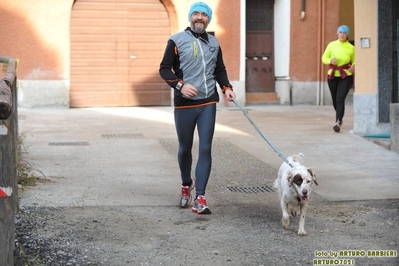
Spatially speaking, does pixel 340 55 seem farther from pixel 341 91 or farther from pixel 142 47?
pixel 142 47

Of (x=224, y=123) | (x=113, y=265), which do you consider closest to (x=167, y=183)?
(x=113, y=265)

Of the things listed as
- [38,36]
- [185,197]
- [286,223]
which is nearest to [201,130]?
[185,197]

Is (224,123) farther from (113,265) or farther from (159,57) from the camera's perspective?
(113,265)

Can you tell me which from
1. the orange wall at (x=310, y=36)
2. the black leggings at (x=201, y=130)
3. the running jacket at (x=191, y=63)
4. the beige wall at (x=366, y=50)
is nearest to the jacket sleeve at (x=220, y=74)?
the running jacket at (x=191, y=63)

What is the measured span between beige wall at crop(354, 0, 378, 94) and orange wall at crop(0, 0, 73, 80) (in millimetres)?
8433

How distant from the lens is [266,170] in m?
9.75

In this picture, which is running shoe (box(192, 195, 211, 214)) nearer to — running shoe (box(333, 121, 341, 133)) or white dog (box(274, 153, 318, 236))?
white dog (box(274, 153, 318, 236))

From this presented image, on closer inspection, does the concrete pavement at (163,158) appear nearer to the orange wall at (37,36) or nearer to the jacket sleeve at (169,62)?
the jacket sleeve at (169,62)

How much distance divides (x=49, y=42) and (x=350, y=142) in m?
9.34

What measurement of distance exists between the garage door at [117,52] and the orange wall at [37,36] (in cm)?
38

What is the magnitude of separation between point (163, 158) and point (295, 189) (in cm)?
434

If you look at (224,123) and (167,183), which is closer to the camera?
(167,183)

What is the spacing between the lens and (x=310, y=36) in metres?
20.8

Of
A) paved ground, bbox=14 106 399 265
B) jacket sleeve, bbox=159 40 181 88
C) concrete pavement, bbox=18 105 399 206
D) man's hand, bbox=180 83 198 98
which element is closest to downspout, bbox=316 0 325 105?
concrete pavement, bbox=18 105 399 206
